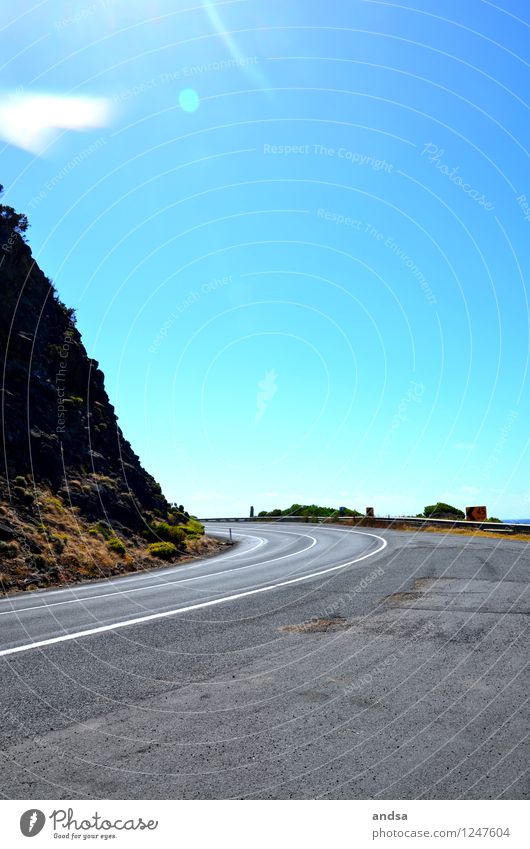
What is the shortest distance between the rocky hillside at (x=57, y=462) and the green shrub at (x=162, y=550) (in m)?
0.09

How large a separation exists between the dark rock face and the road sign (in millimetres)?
17721

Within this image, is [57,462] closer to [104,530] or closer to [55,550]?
[104,530]

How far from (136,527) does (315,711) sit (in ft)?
71.9

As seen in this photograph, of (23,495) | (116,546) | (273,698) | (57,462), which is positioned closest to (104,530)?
(116,546)

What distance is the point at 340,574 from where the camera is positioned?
13.2m

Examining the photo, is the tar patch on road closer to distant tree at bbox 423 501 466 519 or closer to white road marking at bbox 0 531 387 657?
white road marking at bbox 0 531 387 657

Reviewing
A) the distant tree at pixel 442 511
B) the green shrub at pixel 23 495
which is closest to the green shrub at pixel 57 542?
the green shrub at pixel 23 495

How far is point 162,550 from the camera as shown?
76.6 feet

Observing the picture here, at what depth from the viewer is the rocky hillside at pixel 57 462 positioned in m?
18.6

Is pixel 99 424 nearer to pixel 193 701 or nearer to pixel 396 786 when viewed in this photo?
pixel 193 701

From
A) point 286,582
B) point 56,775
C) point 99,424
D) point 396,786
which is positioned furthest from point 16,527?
point 396,786

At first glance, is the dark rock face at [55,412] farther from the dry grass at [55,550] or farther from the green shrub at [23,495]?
the dry grass at [55,550]
